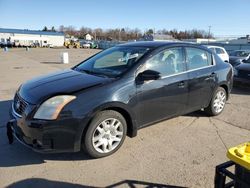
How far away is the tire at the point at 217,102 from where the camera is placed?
540cm

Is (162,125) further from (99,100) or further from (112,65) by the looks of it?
(99,100)

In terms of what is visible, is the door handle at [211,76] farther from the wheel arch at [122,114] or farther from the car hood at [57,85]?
the car hood at [57,85]

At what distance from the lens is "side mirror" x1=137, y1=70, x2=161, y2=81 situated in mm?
3916

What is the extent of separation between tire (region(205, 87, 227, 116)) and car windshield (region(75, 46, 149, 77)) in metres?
2.01

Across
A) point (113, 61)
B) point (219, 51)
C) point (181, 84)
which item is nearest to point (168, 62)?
point (181, 84)

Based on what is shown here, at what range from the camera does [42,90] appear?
3.67m

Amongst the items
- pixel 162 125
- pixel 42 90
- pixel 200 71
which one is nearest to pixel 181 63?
pixel 200 71

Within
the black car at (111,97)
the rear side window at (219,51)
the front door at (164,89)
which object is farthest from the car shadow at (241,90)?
the rear side window at (219,51)

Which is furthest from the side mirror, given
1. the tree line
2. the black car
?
the tree line

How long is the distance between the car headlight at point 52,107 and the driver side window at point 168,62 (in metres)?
1.45

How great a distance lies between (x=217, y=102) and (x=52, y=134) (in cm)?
374

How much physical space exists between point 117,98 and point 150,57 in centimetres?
98

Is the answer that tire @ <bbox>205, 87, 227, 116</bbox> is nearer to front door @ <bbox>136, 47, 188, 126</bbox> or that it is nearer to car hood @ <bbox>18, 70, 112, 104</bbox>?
front door @ <bbox>136, 47, 188, 126</bbox>

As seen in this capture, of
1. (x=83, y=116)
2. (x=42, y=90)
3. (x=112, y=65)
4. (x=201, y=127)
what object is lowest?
(x=201, y=127)
